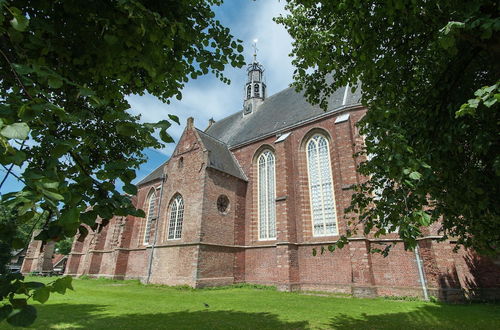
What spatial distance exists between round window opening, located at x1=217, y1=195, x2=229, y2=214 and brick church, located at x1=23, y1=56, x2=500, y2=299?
0.23ft

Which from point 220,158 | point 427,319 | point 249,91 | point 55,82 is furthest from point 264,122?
point 55,82

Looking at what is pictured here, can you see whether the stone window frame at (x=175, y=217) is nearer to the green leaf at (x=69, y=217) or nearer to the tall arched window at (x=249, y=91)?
the tall arched window at (x=249, y=91)

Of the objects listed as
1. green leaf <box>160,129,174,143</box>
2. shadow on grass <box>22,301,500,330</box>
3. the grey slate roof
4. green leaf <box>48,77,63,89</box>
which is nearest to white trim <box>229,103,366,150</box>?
the grey slate roof

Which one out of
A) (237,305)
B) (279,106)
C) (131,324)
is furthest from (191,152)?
(131,324)

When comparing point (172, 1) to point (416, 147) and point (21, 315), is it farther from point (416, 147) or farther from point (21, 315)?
point (416, 147)

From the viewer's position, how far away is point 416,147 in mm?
4973

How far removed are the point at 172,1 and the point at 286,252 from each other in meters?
14.3

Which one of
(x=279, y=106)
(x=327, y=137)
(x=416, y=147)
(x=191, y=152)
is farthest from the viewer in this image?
(x=279, y=106)

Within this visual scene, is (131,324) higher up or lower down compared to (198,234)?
lower down

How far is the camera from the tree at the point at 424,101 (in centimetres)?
406

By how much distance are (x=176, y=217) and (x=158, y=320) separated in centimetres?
1189

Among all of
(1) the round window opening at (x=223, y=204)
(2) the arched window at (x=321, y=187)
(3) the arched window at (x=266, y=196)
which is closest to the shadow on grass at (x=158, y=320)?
(2) the arched window at (x=321, y=187)

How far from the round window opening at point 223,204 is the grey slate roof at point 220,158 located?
5.91ft

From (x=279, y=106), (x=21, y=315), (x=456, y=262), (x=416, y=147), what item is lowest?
(x=21, y=315)
